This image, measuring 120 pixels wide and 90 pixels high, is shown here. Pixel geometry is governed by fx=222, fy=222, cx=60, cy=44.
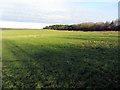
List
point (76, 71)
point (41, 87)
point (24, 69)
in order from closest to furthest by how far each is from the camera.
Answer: point (41, 87), point (76, 71), point (24, 69)

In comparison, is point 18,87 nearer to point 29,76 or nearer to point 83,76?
point 29,76

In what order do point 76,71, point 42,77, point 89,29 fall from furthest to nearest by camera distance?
point 89,29
point 76,71
point 42,77

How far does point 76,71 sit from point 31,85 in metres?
3.28

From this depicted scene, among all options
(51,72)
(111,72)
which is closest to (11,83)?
(51,72)

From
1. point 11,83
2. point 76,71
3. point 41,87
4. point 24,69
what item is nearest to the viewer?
point 41,87

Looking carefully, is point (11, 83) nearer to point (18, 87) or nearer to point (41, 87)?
point (18, 87)

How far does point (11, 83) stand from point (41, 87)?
1.78 meters

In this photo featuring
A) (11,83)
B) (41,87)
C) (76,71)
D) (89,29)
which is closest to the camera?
(41,87)

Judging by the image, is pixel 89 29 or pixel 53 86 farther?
pixel 89 29

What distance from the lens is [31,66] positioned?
49.0 feet

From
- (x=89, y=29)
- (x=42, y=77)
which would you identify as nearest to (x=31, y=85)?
(x=42, y=77)

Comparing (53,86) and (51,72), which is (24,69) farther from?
(53,86)

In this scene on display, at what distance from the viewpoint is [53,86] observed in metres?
10.3

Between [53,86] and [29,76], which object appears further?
[29,76]
